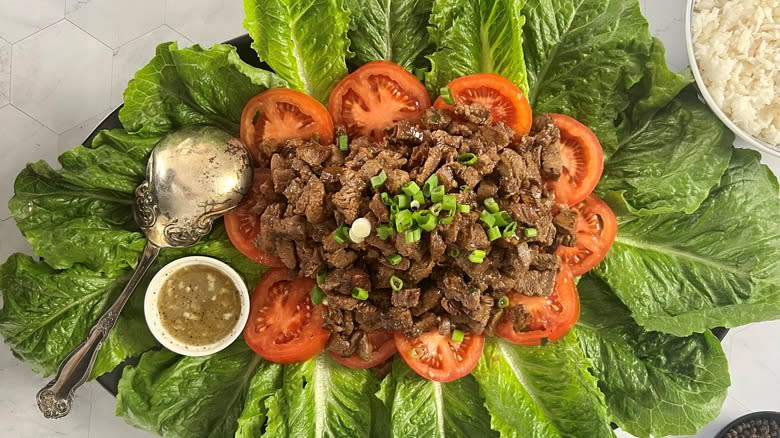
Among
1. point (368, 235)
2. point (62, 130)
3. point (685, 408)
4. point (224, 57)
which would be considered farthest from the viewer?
point (62, 130)

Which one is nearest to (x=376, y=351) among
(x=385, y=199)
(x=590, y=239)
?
(x=385, y=199)

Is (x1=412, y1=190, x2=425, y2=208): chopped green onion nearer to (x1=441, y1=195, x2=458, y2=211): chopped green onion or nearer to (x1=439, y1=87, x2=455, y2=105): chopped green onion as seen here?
(x1=441, y1=195, x2=458, y2=211): chopped green onion

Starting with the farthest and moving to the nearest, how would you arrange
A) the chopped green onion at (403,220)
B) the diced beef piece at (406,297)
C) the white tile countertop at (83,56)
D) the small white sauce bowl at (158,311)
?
the white tile countertop at (83,56) < the small white sauce bowl at (158,311) < the diced beef piece at (406,297) < the chopped green onion at (403,220)

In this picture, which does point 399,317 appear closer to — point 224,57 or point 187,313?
point 187,313

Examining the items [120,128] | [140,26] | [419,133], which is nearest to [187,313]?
[120,128]

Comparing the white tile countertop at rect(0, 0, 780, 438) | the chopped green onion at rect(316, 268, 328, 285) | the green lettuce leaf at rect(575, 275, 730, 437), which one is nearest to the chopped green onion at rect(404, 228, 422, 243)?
the chopped green onion at rect(316, 268, 328, 285)

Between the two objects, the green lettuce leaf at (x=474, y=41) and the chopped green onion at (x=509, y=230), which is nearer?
A: the chopped green onion at (x=509, y=230)

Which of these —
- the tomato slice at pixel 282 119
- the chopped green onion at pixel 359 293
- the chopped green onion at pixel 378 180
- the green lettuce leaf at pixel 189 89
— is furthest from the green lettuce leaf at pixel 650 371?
the green lettuce leaf at pixel 189 89

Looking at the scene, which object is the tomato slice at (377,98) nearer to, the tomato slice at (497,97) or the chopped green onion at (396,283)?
the tomato slice at (497,97)
